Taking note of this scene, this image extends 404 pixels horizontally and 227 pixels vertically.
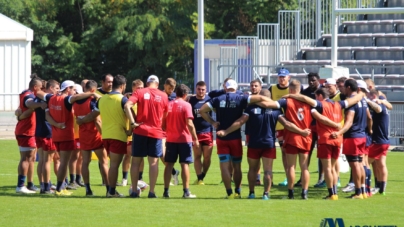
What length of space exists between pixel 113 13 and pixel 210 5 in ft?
16.9

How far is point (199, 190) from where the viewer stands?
16.0 meters

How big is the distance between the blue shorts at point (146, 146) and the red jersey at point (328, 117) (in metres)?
2.64

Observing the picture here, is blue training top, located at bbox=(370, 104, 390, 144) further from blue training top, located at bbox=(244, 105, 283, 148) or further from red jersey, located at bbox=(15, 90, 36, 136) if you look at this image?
red jersey, located at bbox=(15, 90, 36, 136)

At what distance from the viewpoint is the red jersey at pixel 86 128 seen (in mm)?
14984

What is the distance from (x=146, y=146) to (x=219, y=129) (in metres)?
1.24

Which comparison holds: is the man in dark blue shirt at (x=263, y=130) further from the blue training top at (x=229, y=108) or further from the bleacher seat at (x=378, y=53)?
the bleacher seat at (x=378, y=53)

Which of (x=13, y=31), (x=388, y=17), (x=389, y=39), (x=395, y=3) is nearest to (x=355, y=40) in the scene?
(x=389, y=39)

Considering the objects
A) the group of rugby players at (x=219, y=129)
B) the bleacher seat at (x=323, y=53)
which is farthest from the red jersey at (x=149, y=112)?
the bleacher seat at (x=323, y=53)

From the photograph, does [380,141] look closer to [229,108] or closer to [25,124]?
[229,108]

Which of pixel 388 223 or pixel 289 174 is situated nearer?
pixel 388 223

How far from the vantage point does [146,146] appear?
14.5 meters

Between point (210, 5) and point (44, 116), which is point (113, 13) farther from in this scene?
point (44, 116)

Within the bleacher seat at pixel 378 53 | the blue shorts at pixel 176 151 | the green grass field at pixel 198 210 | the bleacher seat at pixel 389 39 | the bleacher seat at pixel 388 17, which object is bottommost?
the green grass field at pixel 198 210

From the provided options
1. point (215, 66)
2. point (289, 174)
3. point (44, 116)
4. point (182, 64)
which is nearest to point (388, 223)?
point (289, 174)
